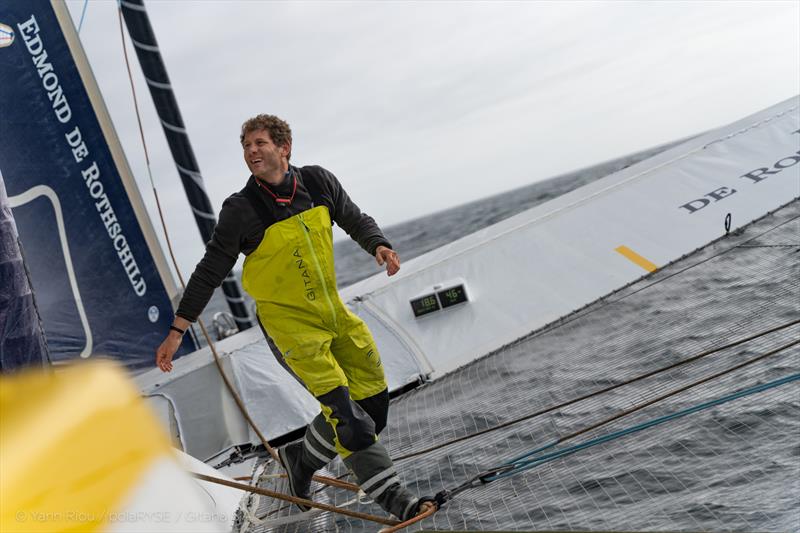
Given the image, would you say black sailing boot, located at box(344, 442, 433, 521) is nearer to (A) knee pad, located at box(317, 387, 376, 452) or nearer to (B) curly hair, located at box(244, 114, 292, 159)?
(A) knee pad, located at box(317, 387, 376, 452)

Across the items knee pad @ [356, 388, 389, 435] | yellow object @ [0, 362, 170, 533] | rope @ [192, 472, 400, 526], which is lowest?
rope @ [192, 472, 400, 526]

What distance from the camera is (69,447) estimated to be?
1837 millimetres

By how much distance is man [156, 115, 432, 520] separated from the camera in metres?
2.68

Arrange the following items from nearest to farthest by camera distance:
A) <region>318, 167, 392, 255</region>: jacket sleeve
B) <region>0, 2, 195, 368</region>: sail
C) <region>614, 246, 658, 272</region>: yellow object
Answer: <region>318, 167, 392, 255</region>: jacket sleeve, <region>614, 246, 658, 272</region>: yellow object, <region>0, 2, 195, 368</region>: sail

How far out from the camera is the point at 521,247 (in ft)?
18.0

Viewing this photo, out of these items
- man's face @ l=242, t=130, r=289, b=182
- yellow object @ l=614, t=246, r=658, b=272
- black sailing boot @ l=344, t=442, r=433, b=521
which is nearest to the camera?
black sailing boot @ l=344, t=442, r=433, b=521

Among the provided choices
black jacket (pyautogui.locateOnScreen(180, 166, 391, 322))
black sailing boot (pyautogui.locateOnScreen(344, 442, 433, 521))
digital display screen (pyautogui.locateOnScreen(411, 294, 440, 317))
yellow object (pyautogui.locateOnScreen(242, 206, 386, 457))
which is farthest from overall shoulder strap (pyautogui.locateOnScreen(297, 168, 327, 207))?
digital display screen (pyautogui.locateOnScreen(411, 294, 440, 317))

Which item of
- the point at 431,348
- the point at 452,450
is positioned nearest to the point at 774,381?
the point at 452,450

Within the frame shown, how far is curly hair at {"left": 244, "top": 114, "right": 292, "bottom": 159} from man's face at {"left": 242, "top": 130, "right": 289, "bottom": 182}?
15 millimetres

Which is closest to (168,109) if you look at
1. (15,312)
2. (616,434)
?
(15,312)

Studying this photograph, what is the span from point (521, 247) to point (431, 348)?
1170 millimetres

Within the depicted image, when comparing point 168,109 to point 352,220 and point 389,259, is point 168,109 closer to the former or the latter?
point 352,220

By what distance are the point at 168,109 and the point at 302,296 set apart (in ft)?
11.3

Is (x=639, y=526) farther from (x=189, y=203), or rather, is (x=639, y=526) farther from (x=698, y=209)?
(x=189, y=203)
